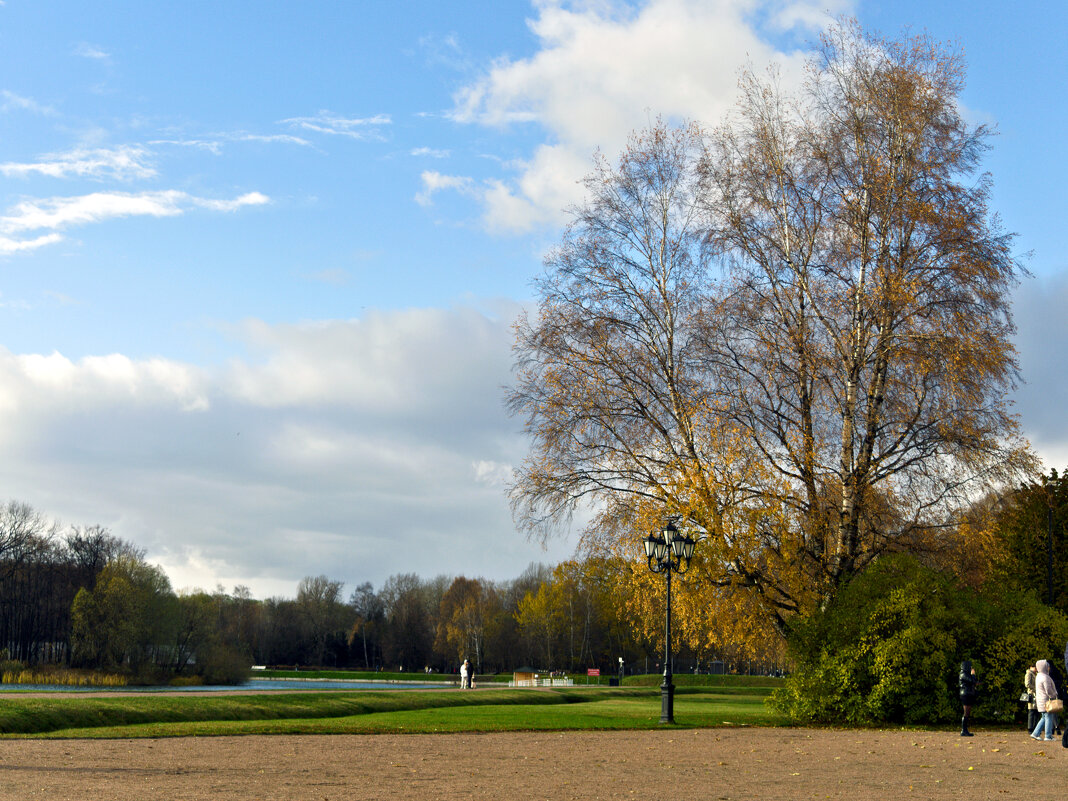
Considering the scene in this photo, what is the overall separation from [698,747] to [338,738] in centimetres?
674

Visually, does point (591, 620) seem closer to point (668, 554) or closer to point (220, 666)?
point (220, 666)

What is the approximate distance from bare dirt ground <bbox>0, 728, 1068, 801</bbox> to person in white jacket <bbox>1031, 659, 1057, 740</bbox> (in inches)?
23.0

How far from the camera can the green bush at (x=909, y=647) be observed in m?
21.2

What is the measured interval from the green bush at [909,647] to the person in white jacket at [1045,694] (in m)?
2.97

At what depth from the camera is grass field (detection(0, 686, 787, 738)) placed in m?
18.8

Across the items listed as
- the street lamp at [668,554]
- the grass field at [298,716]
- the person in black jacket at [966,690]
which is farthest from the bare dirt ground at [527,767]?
the street lamp at [668,554]

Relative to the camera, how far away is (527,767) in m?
13.0

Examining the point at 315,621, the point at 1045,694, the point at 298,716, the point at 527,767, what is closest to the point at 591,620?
the point at 315,621

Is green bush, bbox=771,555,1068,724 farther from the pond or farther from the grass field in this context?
the pond

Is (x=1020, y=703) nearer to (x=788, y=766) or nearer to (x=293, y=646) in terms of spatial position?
(x=788, y=766)

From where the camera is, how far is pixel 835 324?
80.8 feet

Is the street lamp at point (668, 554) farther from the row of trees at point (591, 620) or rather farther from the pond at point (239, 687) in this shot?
the pond at point (239, 687)

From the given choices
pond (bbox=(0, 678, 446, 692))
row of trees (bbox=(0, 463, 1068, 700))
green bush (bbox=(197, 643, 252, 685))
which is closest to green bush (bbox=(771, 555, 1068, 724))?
row of trees (bbox=(0, 463, 1068, 700))

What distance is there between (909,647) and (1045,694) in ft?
11.2
